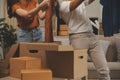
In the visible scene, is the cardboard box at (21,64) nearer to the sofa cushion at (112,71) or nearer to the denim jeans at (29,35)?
the denim jeans at (29,35)

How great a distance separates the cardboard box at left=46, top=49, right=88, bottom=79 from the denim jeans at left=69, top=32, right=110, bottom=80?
271 millimetres

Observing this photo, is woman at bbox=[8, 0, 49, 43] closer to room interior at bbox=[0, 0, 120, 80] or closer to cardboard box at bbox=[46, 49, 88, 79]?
cardboard box at bbox=[46, 49, 88, 79]

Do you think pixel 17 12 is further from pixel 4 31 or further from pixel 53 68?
pixel 4 31

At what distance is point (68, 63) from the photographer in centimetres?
212

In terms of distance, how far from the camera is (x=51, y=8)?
2.33 metres

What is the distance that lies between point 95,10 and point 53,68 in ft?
11.2

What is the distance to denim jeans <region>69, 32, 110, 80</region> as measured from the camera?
8.23ft

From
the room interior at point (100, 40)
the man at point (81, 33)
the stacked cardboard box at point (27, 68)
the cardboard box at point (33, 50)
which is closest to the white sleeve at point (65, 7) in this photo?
the man at point (81, 33)

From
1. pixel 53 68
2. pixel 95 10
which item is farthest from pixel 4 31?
pixel 53 68

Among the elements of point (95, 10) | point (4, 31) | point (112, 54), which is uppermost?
point (95, 10)

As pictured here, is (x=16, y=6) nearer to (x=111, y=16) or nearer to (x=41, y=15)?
(x=41, y=15)

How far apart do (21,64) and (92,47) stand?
787 millimetres

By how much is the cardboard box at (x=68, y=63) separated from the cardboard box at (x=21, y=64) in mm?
142

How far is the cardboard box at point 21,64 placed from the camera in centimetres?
207
